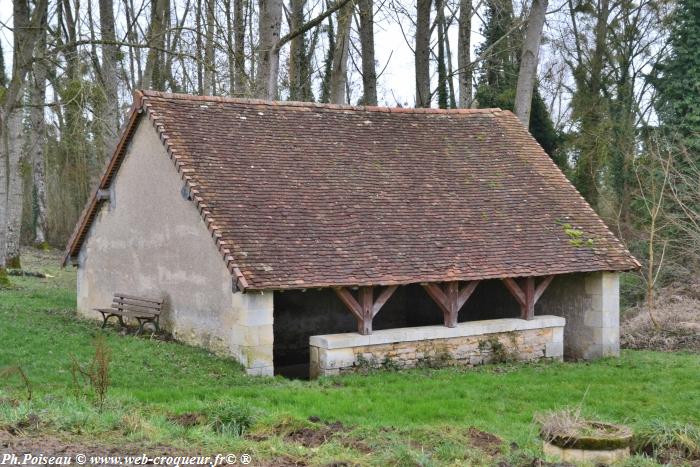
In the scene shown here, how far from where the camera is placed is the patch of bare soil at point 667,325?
1698cm

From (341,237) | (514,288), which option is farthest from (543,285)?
(341,237)

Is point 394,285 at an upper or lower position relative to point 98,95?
lower

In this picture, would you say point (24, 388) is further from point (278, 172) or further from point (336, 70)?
point (336, 70)

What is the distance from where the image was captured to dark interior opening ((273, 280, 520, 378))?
1617 centimetres

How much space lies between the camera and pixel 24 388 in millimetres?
10234

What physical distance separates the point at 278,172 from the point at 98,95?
1073cm

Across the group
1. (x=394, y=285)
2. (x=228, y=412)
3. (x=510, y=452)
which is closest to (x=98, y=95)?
(x=394, y=285)

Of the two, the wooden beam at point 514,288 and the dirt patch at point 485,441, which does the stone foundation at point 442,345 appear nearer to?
the wooden beam at point 514,288

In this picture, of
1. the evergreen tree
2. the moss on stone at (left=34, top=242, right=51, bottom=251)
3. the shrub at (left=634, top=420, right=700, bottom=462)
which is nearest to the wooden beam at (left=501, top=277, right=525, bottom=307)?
the shrub at (left=634, top=420, right=700, bottom=462)

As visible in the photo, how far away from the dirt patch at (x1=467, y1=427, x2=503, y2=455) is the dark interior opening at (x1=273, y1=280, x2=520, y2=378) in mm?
6725

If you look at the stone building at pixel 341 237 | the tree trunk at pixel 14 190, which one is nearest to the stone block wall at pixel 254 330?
the stone building at pixel 341 237

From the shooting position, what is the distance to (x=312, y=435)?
8.02 m

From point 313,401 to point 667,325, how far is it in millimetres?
9977

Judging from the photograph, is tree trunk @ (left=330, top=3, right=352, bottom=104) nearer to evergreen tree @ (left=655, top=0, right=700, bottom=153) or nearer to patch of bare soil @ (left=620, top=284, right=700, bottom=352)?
evergreen tree @ (left=655, top=0, right=700, bottom=153)
